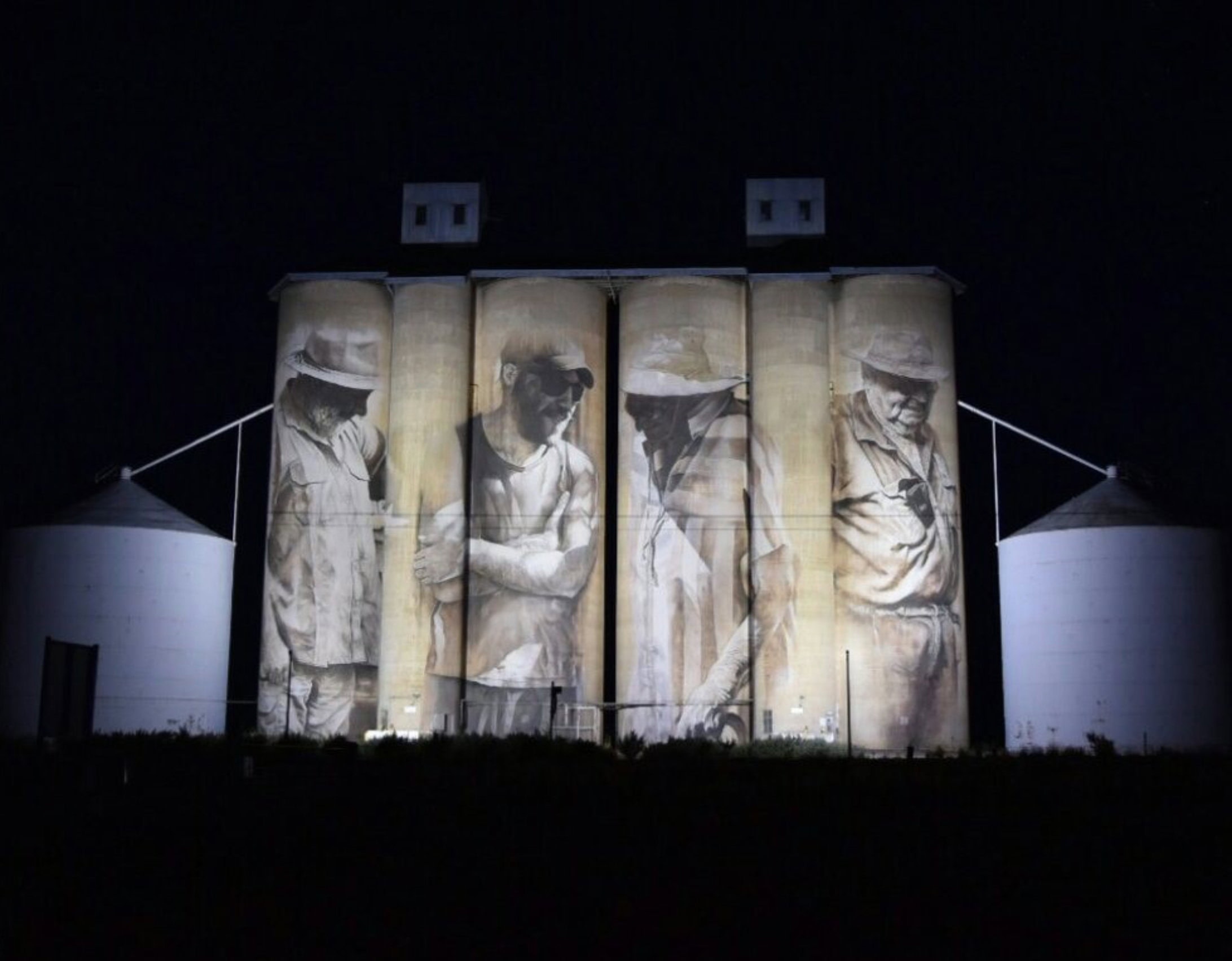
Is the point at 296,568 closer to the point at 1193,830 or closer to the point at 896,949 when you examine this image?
the point at 1193,830

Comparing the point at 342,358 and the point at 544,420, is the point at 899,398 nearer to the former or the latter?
the point at 544,420

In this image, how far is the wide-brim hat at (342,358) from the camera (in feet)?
165

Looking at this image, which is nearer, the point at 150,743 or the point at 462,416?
the point at 150,743

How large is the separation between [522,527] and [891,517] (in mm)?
12250

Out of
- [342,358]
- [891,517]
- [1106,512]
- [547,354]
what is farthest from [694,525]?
[342,358]

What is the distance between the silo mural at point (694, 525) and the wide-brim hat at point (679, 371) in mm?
42

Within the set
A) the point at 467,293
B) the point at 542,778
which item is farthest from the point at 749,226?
the point at 542,778

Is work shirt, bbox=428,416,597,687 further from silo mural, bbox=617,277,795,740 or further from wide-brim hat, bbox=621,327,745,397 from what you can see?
wide-brim hat, bbox=621,327,745,397

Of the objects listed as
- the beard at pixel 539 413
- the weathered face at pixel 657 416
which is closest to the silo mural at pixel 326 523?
the beard at pixel 539 413

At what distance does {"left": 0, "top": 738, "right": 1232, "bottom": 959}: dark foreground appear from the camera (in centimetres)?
1101

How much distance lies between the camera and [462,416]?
49.3 m

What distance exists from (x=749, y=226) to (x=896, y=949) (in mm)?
46546

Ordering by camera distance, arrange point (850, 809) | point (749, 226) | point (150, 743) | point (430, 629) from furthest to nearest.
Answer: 1. point (749, 226)
2. point (430, 629)
3. point (150, 743)
4. point (850, 809)

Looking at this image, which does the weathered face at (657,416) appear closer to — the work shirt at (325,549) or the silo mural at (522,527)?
the silo mural at (522,527)
